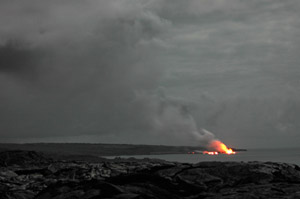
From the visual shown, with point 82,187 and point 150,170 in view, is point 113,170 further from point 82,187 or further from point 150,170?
point 82,187

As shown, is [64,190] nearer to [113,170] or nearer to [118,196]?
[118,196]

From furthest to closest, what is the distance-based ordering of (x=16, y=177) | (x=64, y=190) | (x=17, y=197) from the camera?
(x=16, y=177) → (x=17, y=197) → (x=64, y=190)

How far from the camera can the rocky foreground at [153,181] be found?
Answer: 970 centimetres

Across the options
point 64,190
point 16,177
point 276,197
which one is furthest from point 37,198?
point 276,197

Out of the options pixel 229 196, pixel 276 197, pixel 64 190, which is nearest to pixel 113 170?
pixel 64 190

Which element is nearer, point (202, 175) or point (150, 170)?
point (202, 175)

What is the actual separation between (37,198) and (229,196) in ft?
16.7

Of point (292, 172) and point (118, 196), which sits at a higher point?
point (292, 172)

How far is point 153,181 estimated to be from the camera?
10969 mm

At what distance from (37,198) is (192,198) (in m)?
4.16

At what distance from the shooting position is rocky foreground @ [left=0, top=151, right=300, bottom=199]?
9.70m

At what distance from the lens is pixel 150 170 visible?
1295cm

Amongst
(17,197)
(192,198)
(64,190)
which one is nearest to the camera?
(192,198)

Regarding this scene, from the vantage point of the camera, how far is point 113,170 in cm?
1316
